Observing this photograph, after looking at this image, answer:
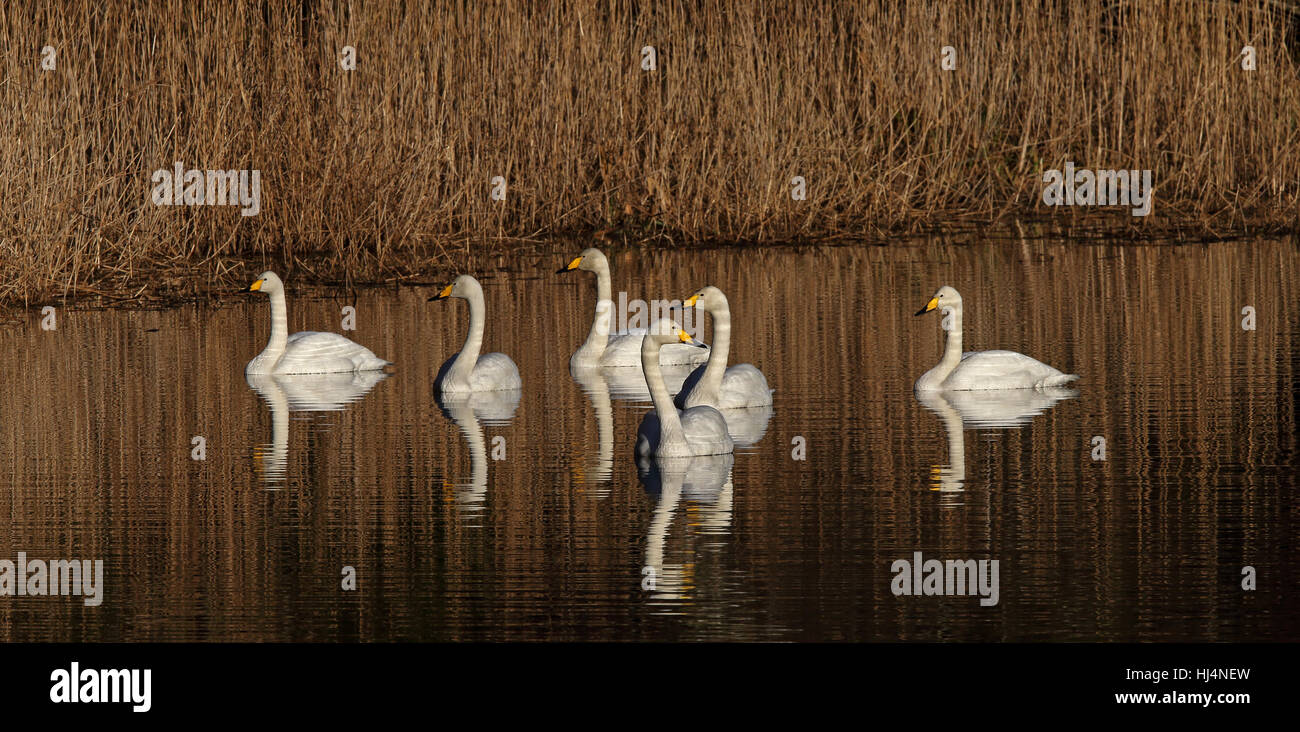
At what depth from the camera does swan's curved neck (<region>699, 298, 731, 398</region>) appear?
10672 millimetres

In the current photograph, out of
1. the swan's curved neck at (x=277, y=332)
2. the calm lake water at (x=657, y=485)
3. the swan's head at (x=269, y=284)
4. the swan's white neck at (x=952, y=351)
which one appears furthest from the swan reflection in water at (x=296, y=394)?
the swan's white neck at (x=952, y=351)

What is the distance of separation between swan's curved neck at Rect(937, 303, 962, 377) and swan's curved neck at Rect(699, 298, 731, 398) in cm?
129

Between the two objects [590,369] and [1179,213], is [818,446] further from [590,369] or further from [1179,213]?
[1179,213]

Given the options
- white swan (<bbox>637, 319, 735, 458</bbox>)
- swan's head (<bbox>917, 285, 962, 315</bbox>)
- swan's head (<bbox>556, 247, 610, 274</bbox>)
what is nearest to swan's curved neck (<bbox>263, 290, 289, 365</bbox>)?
swan's head (<bbox>556, 247, 610, 274</bbox>)

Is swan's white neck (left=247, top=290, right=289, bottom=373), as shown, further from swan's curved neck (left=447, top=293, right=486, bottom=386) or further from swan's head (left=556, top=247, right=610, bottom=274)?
swan's head (left=556, top=247, right=610, bottom=274)

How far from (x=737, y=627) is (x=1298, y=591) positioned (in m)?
1.87

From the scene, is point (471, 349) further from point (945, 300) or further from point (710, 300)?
point (945, 300)

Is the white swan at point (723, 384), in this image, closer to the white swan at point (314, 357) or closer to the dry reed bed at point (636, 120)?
the white swan at point (314, 357)

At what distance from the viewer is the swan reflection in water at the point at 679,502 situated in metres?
6.95

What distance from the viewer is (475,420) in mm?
10672

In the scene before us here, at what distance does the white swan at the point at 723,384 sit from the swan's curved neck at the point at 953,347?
1108 mm

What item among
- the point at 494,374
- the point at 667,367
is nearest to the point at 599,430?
the point at 494,374

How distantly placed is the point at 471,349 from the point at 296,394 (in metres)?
1.03

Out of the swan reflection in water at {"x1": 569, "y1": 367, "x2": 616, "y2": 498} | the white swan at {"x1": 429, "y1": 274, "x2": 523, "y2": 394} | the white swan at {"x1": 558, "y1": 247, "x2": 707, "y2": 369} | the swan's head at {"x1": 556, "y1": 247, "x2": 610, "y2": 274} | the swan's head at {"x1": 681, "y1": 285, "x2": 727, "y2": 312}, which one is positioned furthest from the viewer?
the swan's head at {"x1": 556, "y1": 247, "x2": 610, "y2": 274}
